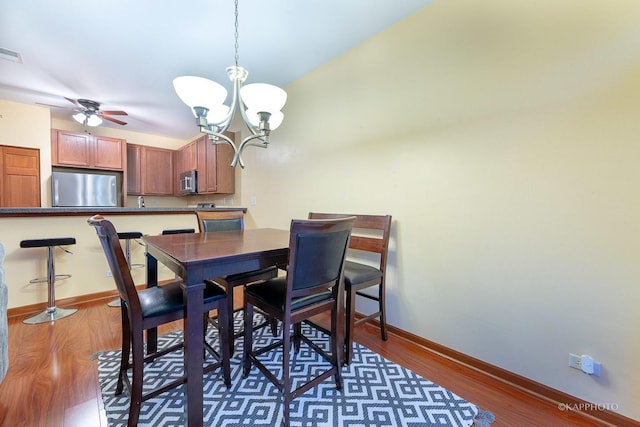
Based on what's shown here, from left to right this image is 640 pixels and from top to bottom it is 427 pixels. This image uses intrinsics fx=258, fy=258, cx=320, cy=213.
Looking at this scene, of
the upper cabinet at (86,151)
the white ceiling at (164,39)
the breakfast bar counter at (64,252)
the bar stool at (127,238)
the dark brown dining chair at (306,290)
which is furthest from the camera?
the upper cabinet at (86,151)

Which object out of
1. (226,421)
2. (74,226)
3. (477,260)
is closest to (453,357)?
(477,260)

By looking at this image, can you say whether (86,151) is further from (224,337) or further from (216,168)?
(224,337)

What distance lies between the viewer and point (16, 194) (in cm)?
366

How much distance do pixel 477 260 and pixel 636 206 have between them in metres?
0.75

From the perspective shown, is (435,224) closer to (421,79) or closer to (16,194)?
(421,79)

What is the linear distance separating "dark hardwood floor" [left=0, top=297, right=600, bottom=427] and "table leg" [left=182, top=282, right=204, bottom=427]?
579 millimetres

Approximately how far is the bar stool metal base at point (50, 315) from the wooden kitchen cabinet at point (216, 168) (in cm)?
215

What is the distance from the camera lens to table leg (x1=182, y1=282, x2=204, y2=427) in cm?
112

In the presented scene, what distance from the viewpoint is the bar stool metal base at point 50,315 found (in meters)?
2.35

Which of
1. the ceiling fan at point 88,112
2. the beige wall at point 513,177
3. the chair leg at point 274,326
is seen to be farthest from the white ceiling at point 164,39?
the chair leg at point 274,326

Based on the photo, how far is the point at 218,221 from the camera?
239 cm

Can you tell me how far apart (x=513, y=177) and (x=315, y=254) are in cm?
130

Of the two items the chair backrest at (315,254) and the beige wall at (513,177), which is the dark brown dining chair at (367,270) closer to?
the beige wall at (513,177)

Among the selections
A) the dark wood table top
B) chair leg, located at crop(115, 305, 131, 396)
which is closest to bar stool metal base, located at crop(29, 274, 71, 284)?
chair leg, located at crop(115, 305, 131, 396)
